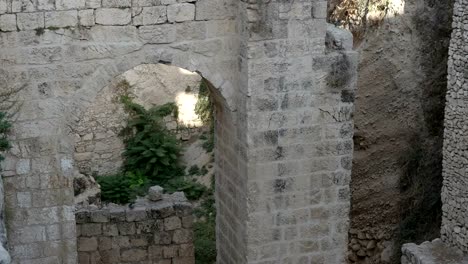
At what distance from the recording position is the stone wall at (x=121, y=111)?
14195 millimetres

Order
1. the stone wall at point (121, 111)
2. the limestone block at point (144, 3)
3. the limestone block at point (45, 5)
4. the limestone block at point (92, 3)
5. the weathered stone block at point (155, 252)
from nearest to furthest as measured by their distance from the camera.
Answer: the limestone block at point (45, 5)
the limestone block at point (92, 3)
the limestone block at point (144, 3)
the weathered stone block at point (155, 252)
the stone wall at point (121, 111)

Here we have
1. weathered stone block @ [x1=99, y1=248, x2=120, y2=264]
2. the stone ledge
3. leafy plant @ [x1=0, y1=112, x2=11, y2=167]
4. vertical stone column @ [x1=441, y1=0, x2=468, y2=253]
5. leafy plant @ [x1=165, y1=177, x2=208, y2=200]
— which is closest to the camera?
leafy plant @ [x1=0, y1=112, x2=11, y2=167]

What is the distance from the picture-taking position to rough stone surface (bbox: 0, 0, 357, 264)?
21.7 feet

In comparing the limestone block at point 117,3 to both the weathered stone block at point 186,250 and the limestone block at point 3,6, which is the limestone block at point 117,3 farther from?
the weathered stone block at point 186,250

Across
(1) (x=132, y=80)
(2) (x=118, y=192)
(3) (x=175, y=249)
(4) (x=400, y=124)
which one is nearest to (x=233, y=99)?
(3) (x=175, y=249)

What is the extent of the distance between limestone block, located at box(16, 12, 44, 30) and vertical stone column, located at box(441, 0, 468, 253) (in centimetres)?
393

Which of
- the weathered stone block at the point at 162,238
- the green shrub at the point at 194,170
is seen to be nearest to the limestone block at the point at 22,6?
the weathered stone block at the point at 162,238

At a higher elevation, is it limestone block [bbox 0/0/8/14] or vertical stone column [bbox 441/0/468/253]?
limestone block [bbox 0/0/8/14]

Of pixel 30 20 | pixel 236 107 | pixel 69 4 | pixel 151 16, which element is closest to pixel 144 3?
pixel 151 16

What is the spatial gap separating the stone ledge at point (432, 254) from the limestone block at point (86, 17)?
12.9 feet

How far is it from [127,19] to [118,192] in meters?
6.89

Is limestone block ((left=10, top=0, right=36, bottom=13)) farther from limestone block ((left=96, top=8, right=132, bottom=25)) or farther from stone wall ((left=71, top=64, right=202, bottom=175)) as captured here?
stone wall ((left=71, top=64, right=202, bottom=175))

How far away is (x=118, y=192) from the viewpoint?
13.2 meters

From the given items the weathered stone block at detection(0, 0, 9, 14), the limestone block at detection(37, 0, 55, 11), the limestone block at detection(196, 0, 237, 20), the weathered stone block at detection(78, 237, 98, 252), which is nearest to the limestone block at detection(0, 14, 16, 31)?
the weathered stone block at detection(0, 0, 9, 14)
